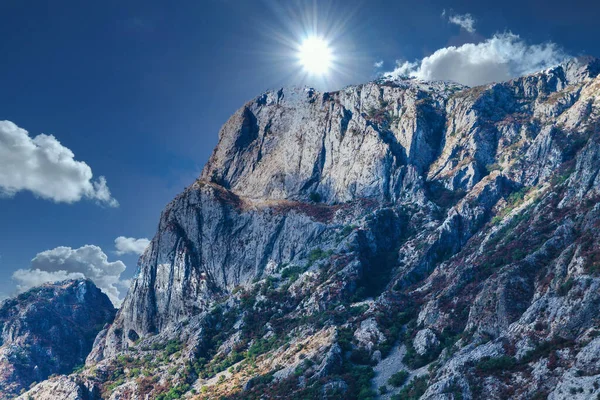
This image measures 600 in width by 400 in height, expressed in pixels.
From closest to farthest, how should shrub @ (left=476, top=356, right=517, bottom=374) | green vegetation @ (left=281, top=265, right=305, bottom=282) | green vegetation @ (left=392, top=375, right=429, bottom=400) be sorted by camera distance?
shrub @ (left=476, top=356, right=517, bottom=374), green vegetation @ (left=392, top=375, right=429, bottom=400), green vegetation @ (left=281, top=265, right=305, bottom=282)

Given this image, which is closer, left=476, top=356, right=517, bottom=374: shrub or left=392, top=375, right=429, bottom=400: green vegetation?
left=476, top=356, right=517, bottom=374: shrub

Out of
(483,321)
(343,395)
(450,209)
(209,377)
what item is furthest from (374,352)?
(450,209)

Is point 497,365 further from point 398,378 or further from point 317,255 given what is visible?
point 317,255

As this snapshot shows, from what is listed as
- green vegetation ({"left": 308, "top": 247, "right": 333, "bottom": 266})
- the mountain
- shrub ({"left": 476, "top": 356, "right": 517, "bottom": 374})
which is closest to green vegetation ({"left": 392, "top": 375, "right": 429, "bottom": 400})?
the mountain

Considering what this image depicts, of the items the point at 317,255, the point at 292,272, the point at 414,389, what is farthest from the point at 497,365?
the point at 292,272

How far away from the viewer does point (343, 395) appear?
111m

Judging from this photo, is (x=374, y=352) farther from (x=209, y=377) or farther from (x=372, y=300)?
(x=209, y=377)

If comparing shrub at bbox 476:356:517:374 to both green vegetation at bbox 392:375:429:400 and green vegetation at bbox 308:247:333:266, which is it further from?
green vegetation at bbox 308:247:333:266

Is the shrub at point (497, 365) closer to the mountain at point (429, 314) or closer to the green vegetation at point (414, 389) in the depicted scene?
the mountain at point (429, 314)

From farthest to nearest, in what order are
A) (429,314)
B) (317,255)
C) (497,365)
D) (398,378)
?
1. (317,255)
2. (429,314)
3. (398,378)
4. (497,365)

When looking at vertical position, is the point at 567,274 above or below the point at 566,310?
above

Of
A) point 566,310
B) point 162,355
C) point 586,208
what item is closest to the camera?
point 566,310

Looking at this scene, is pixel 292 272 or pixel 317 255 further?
pixel 317 255

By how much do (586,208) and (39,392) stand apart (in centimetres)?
18840
